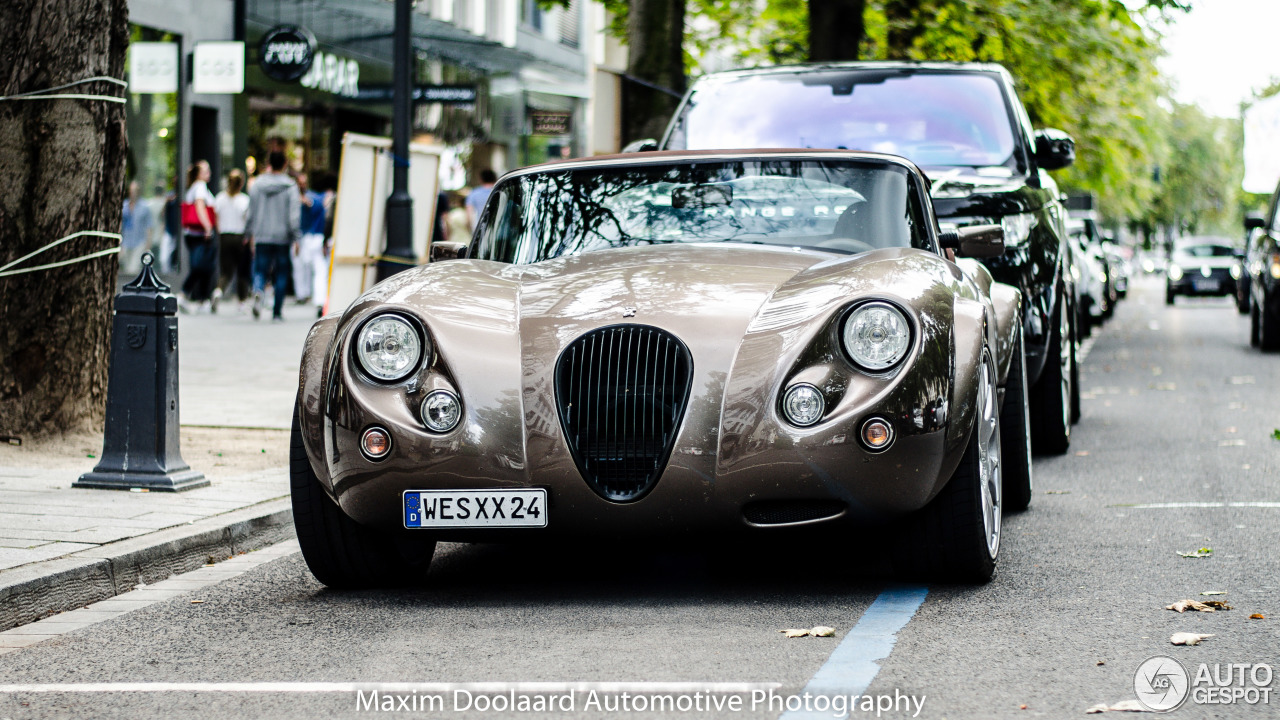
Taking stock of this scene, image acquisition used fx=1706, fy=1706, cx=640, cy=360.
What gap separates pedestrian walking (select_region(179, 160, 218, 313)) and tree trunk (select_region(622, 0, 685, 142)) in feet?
22.9

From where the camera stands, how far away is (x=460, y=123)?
3117cm

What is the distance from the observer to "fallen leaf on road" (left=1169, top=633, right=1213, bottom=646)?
4.49 meters

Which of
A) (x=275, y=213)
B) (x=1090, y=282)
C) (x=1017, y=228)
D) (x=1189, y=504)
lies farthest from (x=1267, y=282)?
(x=1189, y=504)

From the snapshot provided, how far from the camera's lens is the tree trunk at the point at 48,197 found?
832cm

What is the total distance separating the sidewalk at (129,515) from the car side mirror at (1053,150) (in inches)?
174

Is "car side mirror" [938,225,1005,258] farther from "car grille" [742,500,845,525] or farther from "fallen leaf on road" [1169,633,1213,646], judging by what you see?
"fallen leaf on road" [1169,633,1213,646]

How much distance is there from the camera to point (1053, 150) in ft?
30.8

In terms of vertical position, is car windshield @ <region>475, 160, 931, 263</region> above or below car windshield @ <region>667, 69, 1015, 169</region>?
below

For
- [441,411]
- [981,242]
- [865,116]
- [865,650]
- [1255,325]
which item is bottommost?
[1255,325]

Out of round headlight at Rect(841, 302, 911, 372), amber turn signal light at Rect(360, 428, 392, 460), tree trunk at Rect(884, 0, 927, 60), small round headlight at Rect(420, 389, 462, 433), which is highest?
tree trunk at Rect(884, 0, 927, 60)

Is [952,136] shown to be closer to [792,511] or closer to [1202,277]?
[792,511]

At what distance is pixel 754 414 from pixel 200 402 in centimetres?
696

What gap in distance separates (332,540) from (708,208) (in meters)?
1.83

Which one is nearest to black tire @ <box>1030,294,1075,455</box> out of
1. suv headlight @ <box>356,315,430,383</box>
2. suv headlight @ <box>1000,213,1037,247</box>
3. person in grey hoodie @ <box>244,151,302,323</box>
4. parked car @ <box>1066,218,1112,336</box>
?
suv headlight @ <box>1000,213,1037,247</box>
